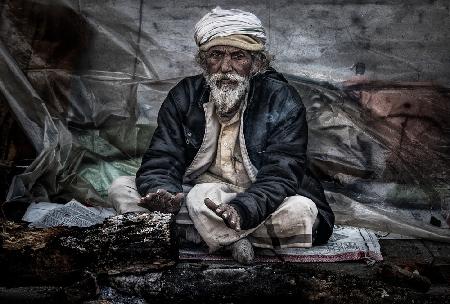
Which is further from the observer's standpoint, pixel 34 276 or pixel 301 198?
pixel 301 198

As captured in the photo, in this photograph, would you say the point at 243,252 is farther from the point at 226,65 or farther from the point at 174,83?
the point at 174,83

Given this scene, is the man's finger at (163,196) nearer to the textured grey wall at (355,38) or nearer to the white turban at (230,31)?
the white turban at (230,31)

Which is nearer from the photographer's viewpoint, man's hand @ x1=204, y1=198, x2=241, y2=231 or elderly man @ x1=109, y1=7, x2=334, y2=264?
man's hand @ x1=204, y1=198, x2=241, y2=231

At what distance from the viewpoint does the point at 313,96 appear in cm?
677

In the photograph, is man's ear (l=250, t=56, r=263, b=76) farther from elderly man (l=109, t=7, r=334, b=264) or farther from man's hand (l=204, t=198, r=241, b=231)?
man's hand (l=204, t=198, r=241, b=231)

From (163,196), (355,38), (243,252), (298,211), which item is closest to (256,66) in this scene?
(298,211)

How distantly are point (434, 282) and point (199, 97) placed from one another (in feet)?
6.94

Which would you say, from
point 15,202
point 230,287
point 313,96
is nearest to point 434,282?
point 230,287

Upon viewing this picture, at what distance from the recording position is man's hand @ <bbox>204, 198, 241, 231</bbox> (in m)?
4.90

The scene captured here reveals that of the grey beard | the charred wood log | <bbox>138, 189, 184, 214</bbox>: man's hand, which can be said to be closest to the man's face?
the grey beard

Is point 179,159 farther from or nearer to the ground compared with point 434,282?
farther from the ground

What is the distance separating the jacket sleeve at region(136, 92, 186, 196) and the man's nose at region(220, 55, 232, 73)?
19.0 inches

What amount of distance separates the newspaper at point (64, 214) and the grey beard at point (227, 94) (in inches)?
49.4

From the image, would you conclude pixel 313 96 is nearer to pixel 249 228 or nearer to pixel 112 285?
pixel 249 228
